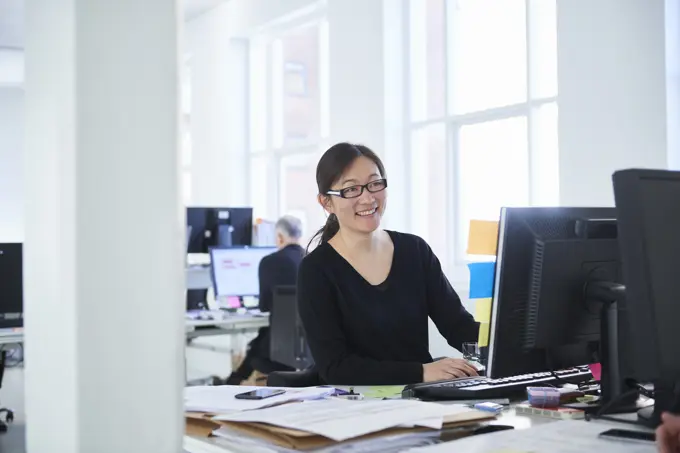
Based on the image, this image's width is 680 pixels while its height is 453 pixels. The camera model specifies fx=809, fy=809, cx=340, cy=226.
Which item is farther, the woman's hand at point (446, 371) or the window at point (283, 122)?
the window at point (283, 122)

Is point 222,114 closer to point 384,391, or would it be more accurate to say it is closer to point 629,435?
point 384,391

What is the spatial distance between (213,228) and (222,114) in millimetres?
2527

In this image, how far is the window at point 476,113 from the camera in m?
5.09

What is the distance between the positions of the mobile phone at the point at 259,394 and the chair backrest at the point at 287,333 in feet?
9.48

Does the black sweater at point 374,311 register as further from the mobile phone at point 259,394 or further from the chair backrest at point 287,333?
the chair backrest at point 287,333

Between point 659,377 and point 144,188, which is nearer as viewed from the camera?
point 144,188

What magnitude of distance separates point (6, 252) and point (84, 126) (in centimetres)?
371

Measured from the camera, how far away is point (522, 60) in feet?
17.4

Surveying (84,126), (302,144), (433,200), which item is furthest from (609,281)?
(302,144)

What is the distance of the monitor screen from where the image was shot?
5.81 metres

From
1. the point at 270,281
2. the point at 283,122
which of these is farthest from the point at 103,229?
the point at 283,122

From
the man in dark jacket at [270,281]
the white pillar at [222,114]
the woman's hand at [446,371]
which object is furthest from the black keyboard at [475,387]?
the white pillar at [222,114]

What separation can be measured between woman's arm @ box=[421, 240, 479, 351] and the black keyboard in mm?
476

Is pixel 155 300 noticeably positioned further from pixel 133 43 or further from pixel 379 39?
pixel 379 39
